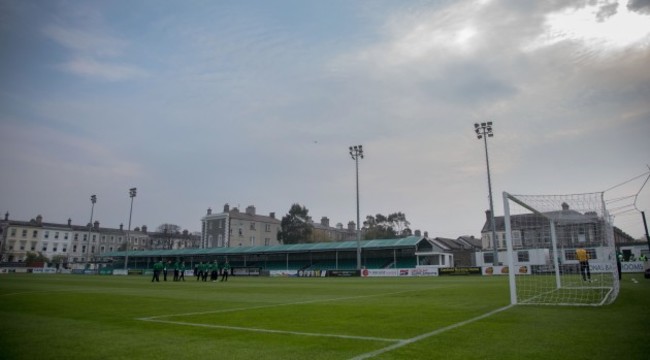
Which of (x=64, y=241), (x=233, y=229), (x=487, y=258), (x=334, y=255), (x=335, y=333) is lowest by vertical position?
(x=335, y=333)

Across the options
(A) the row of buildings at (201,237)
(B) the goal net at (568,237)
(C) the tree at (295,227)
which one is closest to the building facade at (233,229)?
(A) the row of buildings at (201,237)

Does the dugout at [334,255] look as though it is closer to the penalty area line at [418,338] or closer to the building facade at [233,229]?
the building facade at [233,229]

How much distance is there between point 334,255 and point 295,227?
1260 inches

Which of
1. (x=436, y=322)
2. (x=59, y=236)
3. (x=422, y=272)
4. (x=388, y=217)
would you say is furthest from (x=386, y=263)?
(x=59, y=236)

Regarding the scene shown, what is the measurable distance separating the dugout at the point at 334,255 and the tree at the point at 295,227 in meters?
22.6

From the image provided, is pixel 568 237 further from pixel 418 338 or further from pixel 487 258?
pixel 487 258

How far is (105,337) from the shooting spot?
7785mm

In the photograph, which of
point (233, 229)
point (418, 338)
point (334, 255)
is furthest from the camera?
point (233, 229)

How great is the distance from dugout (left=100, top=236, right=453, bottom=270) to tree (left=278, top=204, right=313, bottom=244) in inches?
888

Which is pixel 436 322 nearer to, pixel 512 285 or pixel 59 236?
pixel 512 285

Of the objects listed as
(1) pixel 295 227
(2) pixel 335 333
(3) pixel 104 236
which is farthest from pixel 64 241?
(2) pixel 335 333

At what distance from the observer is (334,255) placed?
228 ft

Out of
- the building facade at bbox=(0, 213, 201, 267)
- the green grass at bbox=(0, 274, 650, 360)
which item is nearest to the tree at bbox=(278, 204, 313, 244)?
the building facade at bbox=(0, 213, 201, 267)

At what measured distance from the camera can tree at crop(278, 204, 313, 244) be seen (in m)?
99.8
